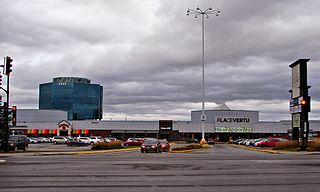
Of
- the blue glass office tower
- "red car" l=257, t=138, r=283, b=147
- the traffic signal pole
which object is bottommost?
"red car" l=257, t=138, r=283, b=147

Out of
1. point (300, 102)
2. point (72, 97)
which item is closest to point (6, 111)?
point (300, 102)

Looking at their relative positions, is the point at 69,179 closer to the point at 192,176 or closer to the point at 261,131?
the point at 192,176

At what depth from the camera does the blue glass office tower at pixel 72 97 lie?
6673 inches

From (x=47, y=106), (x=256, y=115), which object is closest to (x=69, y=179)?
(x=256, y=115)

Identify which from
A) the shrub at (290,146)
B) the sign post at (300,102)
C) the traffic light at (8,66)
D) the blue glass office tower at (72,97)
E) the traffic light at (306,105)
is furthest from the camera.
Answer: the blue glass office tower at (72,97)

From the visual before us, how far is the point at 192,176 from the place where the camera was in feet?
57.2

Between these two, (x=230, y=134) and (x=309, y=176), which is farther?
(x=230, y=134)

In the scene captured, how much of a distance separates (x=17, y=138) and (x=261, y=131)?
9126 centimetres

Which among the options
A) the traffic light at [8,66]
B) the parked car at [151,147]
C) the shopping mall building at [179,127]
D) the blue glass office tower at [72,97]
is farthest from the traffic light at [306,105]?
the blue glass office tower at [72,97]

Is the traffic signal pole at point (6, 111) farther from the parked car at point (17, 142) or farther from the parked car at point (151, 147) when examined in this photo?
the parked car at point (151, 147)

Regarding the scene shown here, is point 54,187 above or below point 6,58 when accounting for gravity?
below

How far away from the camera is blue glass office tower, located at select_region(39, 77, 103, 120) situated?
169500mm

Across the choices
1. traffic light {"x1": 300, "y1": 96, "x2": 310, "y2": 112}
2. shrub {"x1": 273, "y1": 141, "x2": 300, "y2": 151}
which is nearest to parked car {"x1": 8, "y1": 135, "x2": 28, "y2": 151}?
shrub {"x1": 273, "y1": 141, "x2": 300, "y2": 151}

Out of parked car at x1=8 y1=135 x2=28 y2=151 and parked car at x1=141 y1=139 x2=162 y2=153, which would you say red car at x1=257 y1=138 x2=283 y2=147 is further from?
parked car at x1=8 y1=135 x2=28 y2=151
